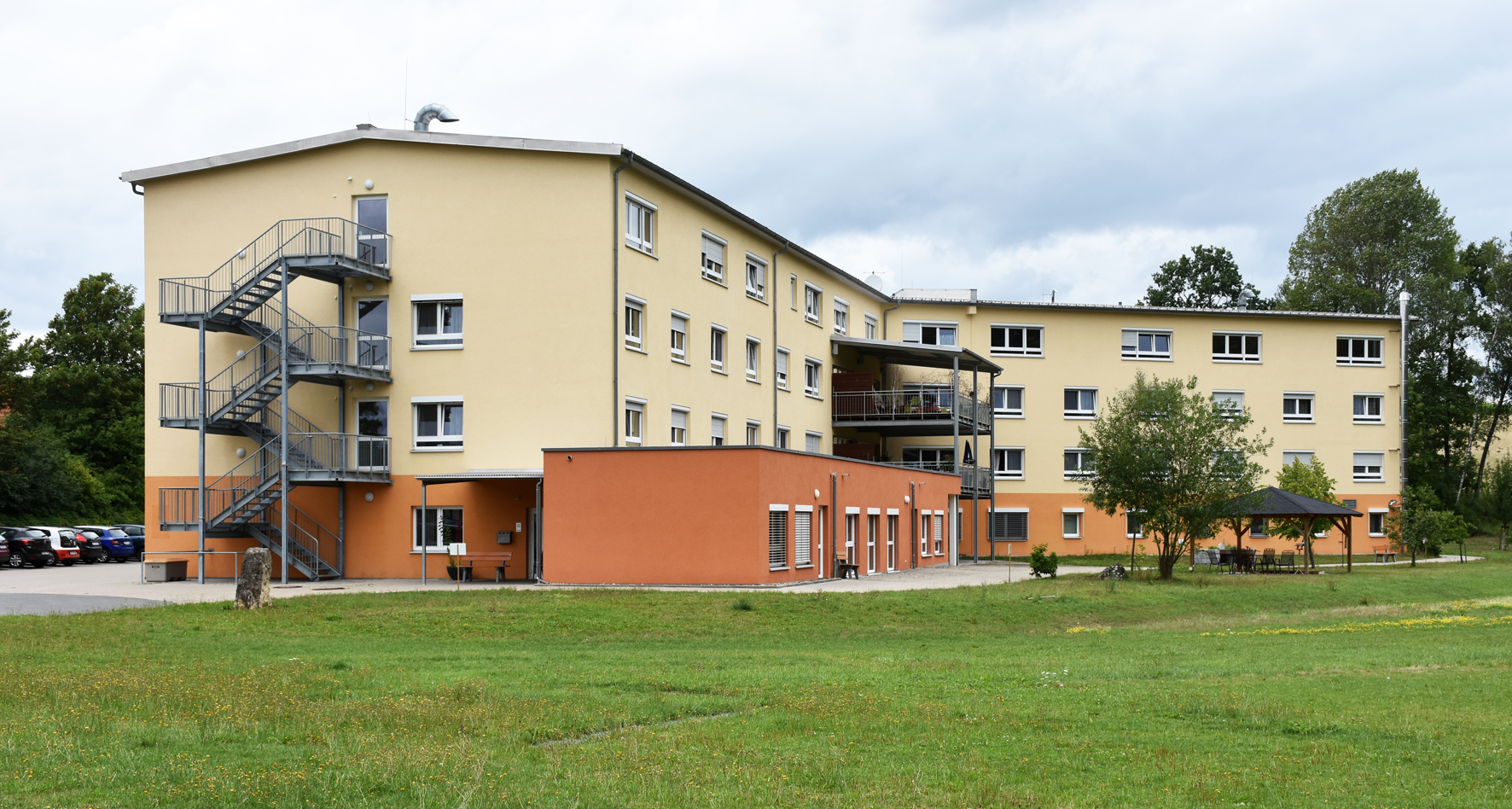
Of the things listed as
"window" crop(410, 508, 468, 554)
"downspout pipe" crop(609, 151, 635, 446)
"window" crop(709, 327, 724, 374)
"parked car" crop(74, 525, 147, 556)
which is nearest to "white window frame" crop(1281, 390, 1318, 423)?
"window" crop(709, 327, 724, 374)

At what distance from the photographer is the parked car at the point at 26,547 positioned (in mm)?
42500

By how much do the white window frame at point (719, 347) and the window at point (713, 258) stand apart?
1501 mm

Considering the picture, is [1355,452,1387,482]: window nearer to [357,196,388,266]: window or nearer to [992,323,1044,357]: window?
[992,323,1044,357]: window

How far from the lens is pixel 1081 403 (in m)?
55.3

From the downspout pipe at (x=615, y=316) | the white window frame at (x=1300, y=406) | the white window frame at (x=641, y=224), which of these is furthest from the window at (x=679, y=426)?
the white window frame at (x=1300, y=406)

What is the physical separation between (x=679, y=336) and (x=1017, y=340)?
2294 cm

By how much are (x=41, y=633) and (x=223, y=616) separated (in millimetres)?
3444

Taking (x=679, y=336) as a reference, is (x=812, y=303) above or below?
above

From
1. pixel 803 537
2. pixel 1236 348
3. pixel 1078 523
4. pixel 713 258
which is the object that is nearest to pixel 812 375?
pixel 713 258

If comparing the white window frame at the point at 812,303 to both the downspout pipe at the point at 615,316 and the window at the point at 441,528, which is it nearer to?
the downspout pipe at the point at 615,316

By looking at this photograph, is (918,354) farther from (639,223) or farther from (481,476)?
(481,476)

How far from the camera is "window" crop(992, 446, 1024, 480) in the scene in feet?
178

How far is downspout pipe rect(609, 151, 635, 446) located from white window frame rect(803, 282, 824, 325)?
45.9ft

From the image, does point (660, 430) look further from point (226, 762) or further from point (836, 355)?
point (226, 762)
